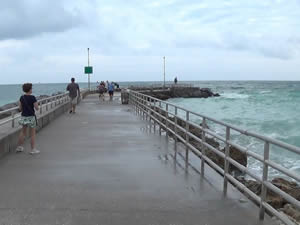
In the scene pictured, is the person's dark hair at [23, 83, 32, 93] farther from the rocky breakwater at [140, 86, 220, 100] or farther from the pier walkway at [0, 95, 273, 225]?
the rocky breakwater at [140, 86, 220, 100]

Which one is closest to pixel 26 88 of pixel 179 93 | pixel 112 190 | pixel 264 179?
pixel 112 190

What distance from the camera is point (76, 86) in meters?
18.1

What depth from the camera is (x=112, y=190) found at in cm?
561

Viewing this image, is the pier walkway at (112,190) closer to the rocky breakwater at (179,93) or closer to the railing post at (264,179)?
the railing post at (264,179)

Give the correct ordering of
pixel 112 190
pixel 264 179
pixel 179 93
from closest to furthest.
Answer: pixel 264 179
pixel 112 190
pixel 179 93

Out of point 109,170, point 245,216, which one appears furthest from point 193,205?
point 109,170

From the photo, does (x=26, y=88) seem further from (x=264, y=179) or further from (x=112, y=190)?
(x=264, y=179)

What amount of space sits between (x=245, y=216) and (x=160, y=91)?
199 feet

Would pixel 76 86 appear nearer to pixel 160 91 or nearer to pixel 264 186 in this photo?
pixel 264 186

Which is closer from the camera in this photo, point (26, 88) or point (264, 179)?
point (264, 179)

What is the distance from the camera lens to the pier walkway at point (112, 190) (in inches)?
177

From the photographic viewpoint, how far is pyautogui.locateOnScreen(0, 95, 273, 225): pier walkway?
14.7 ft

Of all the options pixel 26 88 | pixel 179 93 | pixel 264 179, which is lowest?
pixel 179 93

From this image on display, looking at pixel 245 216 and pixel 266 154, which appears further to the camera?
pixel 245 216
